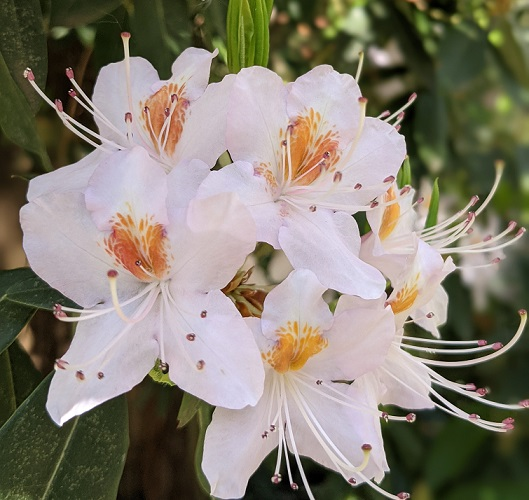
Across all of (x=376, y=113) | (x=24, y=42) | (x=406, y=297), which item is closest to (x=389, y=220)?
(x=406, y=297)

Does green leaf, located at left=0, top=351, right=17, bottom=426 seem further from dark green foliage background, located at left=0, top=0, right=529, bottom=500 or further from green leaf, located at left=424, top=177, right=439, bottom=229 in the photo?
green leaf, located at left=424, top=177, right=439, bottom=229

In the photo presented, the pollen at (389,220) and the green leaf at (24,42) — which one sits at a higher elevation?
the green leaf at (24,42)

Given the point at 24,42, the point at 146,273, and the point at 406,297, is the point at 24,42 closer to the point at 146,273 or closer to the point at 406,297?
the point at 146,273

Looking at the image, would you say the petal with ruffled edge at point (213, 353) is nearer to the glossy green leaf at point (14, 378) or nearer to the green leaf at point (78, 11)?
the glossy green leaf at point (14, 378)

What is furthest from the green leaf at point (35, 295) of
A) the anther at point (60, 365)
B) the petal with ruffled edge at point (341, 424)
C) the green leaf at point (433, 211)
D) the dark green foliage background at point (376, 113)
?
the green leaf at point (433, 211)

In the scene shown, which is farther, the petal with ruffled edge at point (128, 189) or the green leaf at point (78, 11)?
the green leaf at point (78, 11)

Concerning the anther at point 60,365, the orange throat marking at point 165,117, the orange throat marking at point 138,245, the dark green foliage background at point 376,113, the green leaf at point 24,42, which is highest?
the green leaf at point 24,42

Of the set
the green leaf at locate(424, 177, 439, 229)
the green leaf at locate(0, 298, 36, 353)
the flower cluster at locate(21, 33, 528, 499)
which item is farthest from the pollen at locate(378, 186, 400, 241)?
the green leaf at locate(0, 298, 36, 353)
